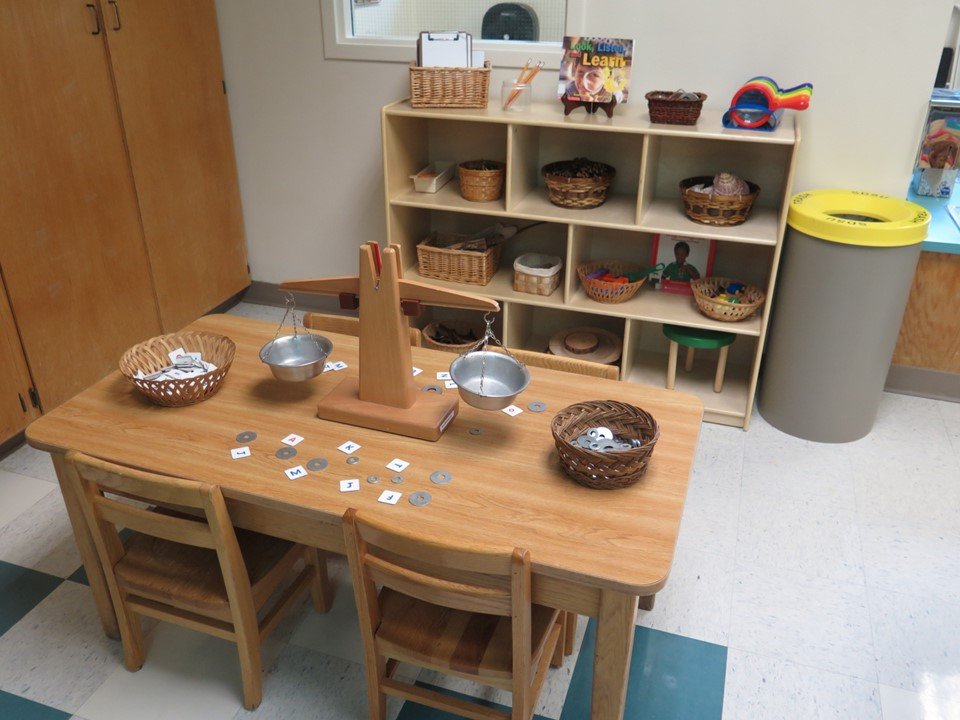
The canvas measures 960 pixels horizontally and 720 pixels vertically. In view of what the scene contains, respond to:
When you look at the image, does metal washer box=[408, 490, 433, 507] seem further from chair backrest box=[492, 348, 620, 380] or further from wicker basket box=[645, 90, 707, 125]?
wicker basket box=[645, 90, 707, 125]

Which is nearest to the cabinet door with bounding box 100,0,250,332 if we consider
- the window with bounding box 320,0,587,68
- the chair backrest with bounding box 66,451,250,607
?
the window with bounding box 320,0,587,68

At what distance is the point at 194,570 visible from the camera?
1.95 metres

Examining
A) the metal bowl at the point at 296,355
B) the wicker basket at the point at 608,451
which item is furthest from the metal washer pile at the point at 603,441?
the metal bowl at the point at 296,355

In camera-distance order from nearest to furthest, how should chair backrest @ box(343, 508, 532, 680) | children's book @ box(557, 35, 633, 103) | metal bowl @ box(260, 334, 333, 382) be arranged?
1. chair backrest @ box(343, 508, 532, 680)
2. metal bowl @ box(260, 334, 333, 382)
3. children's book @ box(557, 35, 633, 103)

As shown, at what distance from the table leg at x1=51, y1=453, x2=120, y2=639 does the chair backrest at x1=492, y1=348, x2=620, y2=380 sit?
1186 millimetres

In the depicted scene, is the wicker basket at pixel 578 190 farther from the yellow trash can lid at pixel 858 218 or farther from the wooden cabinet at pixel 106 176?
the wooden cabinet at pixel 106 176

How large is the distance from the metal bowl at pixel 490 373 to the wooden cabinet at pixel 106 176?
1.90m

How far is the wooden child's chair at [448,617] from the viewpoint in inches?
59.3

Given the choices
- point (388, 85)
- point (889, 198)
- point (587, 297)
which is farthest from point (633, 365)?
point (388, 85)

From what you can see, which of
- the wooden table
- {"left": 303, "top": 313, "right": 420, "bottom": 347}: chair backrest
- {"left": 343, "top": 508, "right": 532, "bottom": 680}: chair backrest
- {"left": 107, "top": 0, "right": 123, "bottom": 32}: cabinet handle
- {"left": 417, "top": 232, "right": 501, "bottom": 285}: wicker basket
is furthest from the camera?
{"left": 417, "top": 232, "right": 501, "bottom": 285}: wicker basket

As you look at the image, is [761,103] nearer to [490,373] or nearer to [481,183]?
[481,183]

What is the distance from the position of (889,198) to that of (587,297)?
1.20 metres

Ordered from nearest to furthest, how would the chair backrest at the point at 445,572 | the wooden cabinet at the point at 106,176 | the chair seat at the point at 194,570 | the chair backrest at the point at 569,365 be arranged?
the chair backrest at the point at 445,572 < the chair seat at the point at 194,570 < the chair backrest at the point at 569,365 < the wooden cabinet at the point at 106,176

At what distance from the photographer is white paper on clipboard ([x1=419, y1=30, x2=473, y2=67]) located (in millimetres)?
3070
